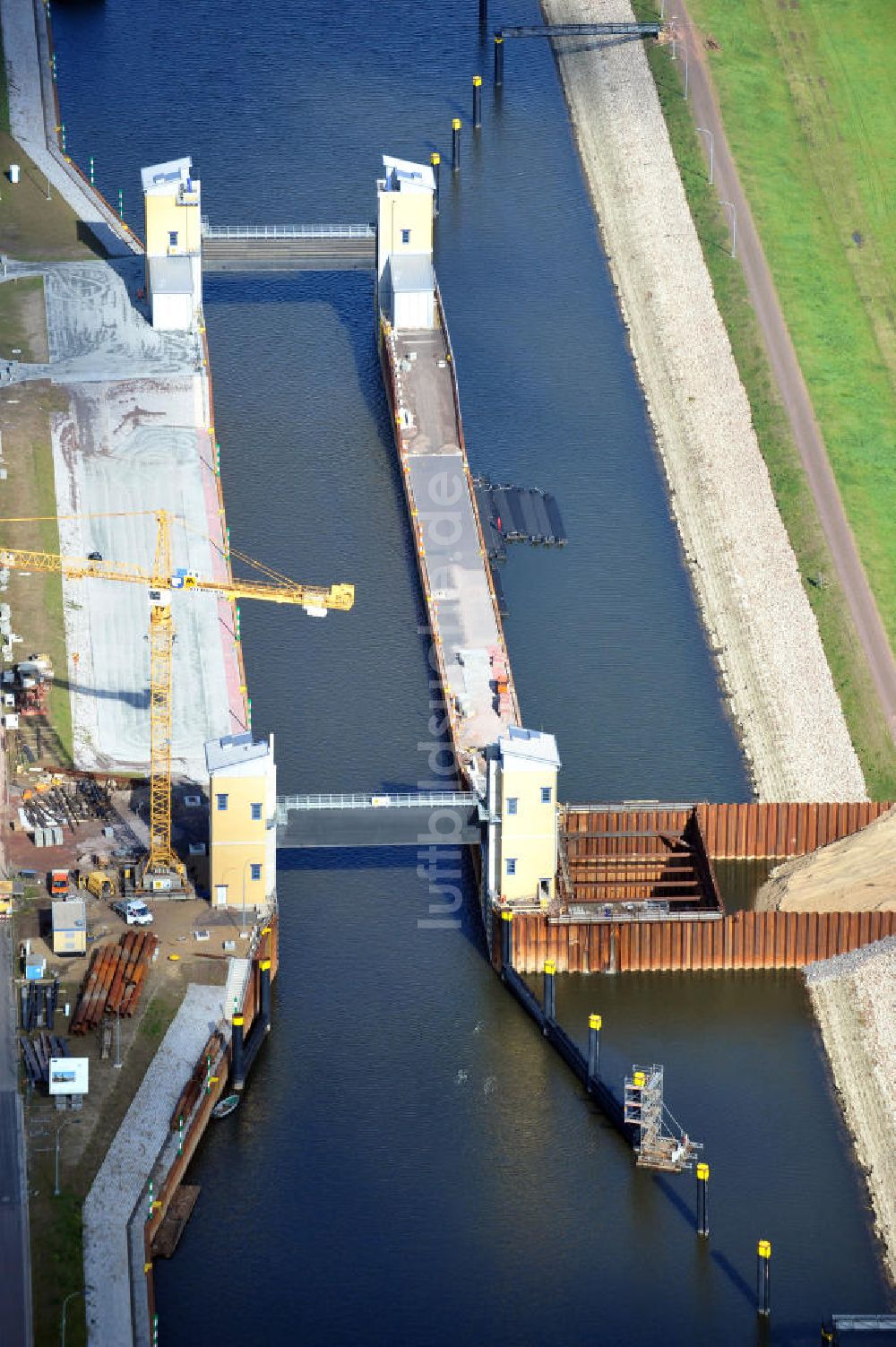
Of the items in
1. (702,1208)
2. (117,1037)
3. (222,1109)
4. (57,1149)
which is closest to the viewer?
(57,1149)

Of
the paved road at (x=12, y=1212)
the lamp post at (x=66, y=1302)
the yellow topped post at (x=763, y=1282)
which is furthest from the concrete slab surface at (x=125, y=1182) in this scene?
the yellow topped post at (x=763, y=1282)

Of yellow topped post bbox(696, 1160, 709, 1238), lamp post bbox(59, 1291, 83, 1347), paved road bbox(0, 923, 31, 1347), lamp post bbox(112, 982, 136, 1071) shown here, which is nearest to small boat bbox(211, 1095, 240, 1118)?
lamp post bbox(112, 982, 136, 1071)

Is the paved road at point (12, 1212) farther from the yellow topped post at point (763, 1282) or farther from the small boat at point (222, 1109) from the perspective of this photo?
the yellow topped post at point (763, 1282)

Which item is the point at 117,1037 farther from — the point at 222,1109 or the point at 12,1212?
the point at 12,1212

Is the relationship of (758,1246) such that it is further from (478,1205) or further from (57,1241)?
(57,1241)

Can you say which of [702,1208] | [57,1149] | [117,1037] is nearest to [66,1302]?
[57,1149]
